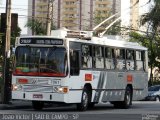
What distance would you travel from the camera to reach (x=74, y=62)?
22562 mm

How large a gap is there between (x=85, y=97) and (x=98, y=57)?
2064mm

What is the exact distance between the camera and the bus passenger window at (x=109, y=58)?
25248 mm

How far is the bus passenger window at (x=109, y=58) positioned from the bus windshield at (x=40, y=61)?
3.47 metres

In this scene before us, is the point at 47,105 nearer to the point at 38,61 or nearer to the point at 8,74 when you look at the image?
the point at 8,74

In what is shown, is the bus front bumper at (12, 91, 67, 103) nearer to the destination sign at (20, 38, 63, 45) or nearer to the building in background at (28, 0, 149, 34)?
the destination sign at (20, 38, 63, 45)

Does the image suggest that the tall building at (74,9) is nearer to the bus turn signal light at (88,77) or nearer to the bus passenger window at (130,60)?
the bus passenger window at (130,60)

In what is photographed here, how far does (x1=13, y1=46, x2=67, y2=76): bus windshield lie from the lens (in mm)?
22109

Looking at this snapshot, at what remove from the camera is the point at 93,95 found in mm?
24016

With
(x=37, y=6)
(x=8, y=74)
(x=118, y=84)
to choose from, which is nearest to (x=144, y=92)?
(x=118, y=84)

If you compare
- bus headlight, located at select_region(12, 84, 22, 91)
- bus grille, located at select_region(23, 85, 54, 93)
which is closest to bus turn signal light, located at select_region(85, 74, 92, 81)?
bus grille, located at select_region(23, 85, 54, 93)

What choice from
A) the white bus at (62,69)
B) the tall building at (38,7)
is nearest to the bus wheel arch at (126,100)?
the white bus at (62,69)

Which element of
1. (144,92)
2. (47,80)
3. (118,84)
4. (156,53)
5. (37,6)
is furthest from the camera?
(37,6)

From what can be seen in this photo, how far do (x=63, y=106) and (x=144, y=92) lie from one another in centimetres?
420

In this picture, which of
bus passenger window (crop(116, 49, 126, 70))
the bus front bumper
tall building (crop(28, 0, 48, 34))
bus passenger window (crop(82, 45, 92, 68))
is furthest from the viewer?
tall building (crop(28, 0, 48, 34))
